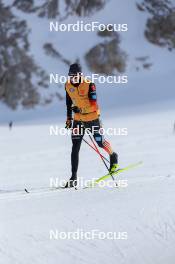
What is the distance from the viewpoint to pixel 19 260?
16.5ft

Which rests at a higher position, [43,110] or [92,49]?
[92,49]

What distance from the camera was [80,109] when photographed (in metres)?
8.15

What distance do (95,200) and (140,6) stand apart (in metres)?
53.6

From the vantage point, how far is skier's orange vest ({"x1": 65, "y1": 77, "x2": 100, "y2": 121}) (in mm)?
7886

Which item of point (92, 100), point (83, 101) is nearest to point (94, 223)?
point (92, 100)

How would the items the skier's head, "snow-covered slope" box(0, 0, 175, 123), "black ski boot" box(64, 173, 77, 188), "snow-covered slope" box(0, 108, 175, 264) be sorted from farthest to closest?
"snow-covered slope" box(0, 0, 175, 123) → "black ski boot" box(64, 173, 77, 188) → the skier's head → "snow-covered slope" box(0, 108, 175, 264)

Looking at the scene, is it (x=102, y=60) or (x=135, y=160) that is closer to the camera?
(x=135, y=160)

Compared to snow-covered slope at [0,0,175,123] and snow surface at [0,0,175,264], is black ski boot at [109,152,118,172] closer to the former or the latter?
snow surface at [0,0,175,264]

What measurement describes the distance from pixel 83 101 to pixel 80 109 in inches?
6.6

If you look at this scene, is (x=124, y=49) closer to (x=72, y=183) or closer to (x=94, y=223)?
(x=72, y=183)

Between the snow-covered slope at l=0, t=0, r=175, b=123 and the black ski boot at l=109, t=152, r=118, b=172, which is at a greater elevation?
the snow-covered slope at l=0, t=0, r=175, b=123

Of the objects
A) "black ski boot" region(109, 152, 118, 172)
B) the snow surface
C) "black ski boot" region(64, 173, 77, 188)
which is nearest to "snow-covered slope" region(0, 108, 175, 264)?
the snow surface

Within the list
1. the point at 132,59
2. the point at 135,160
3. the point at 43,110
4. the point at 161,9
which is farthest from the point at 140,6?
the point at 135,160

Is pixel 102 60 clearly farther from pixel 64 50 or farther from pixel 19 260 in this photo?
pixel 19 260
